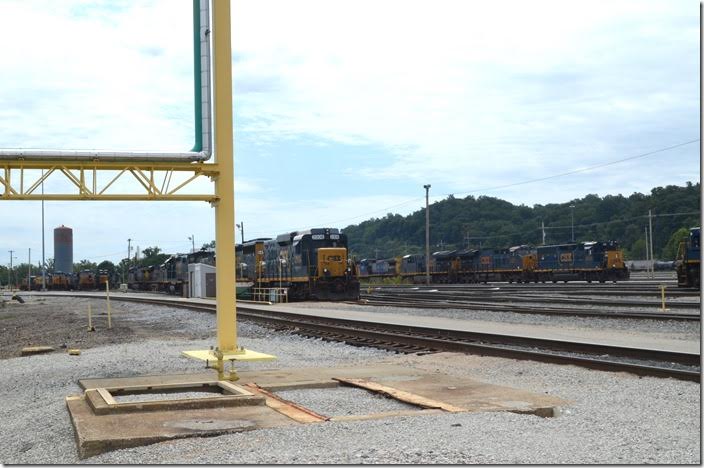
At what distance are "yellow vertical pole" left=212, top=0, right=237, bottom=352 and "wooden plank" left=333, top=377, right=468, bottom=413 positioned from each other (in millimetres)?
3078

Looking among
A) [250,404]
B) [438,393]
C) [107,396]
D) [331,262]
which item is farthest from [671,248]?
[107,396]

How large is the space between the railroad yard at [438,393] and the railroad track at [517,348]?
0.03 m

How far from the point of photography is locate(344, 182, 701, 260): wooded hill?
9856 centimetres

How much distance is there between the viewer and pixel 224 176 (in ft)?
43.2

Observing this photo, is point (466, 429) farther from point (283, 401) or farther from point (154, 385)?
point (154, 385)

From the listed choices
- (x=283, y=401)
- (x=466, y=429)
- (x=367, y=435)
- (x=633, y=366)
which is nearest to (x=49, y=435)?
(x=283, y=401)

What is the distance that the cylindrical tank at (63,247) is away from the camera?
122912 mm

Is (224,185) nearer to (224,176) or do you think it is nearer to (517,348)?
(224,176)

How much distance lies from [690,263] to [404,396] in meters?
30.1

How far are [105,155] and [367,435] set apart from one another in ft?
24.9

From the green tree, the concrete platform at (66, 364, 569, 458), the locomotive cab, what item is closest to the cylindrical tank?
the green tree

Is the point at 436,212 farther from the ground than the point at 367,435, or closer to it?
farther from the ground

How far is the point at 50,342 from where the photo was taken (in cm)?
2078

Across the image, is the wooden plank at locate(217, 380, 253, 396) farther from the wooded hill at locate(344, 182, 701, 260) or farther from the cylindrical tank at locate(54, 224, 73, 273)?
the cylindrical tank at locate(54, 224, 73, 273)
